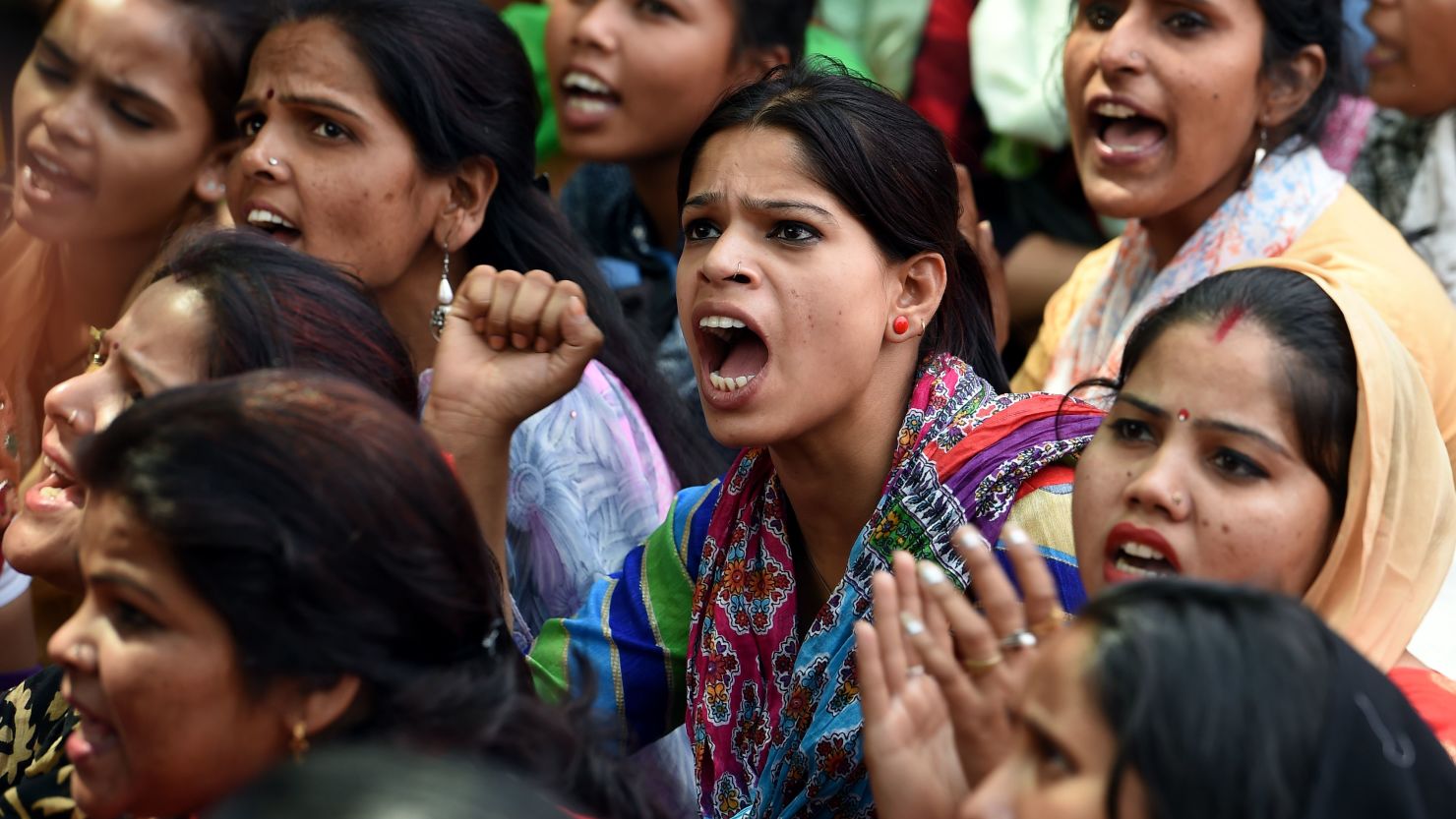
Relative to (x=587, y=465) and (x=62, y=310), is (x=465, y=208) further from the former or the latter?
(x=62, y=310)

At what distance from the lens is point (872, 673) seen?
2.01m

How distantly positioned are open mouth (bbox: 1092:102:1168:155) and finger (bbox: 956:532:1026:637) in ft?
7.33

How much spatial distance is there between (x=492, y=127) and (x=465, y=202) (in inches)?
6.8

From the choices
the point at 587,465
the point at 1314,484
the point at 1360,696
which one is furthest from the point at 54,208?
the point at 1360,696

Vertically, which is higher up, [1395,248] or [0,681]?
[1395,248]

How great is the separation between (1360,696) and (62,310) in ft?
11.3

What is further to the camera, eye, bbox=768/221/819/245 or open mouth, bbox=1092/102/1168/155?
open mouth, bbox=1092/102/1168/155

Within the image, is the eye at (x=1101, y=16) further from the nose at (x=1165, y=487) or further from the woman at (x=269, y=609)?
the woman at (x=269, y=609)

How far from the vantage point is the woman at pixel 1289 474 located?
2.29 metres

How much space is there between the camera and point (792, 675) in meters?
2.74

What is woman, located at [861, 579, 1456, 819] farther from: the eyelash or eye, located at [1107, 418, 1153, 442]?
the eyelash

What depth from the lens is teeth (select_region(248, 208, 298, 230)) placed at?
12.1 ft

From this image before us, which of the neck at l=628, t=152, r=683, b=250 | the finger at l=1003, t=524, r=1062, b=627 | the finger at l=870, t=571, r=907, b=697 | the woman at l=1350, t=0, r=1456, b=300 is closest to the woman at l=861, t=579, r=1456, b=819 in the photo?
the finger at l=1003, t=524, r=1062, b=627

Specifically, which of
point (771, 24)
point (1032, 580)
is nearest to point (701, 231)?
point (1032, 580)
